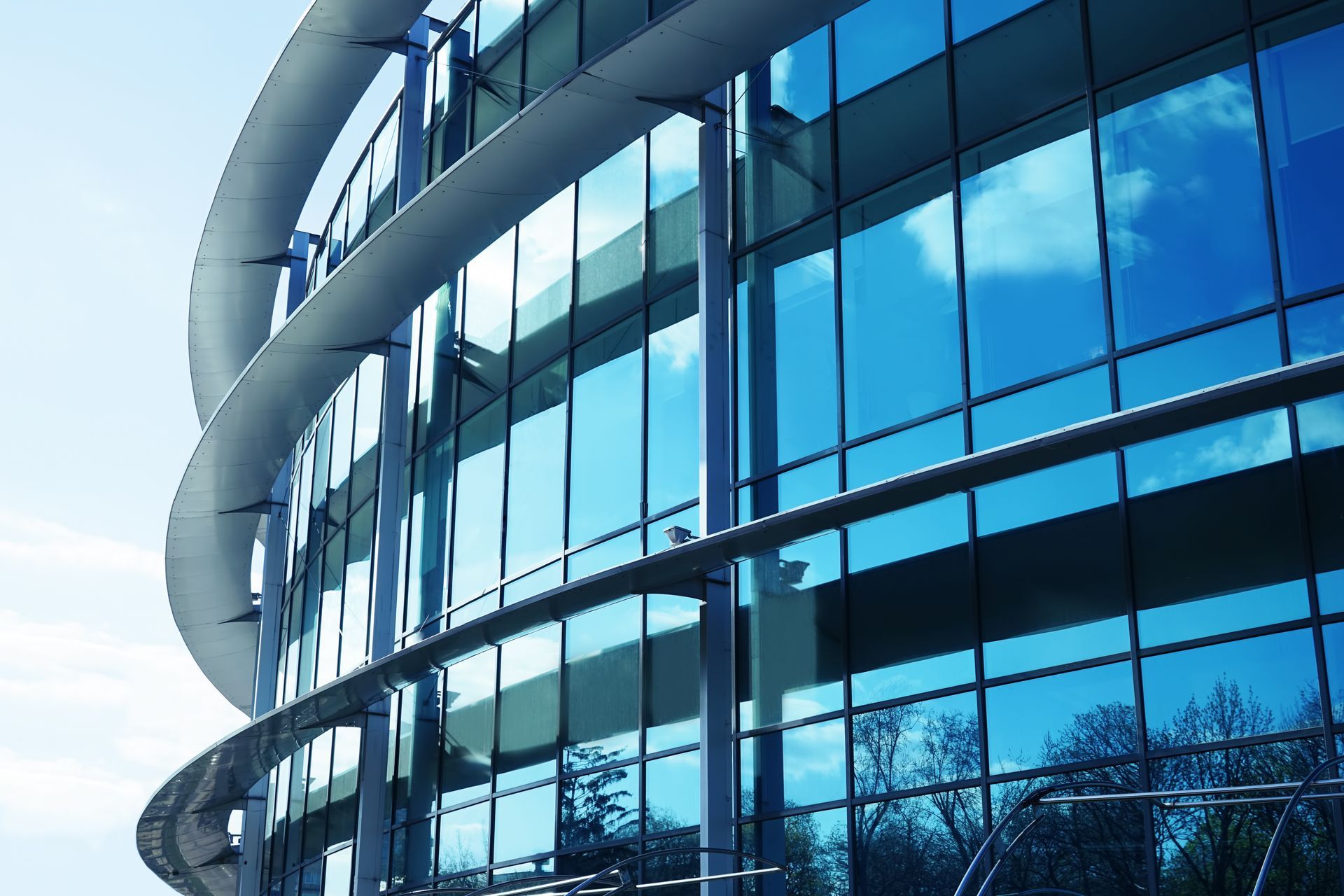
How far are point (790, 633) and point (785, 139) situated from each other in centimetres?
596

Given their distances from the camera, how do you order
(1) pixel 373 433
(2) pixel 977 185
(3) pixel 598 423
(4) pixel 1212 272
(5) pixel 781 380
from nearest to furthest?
(4) pixel 1212 272 < (2) pixel 977 185 < (5) pixel 781 380 < (3) pixel 598 423 < (1) pixel 373 433

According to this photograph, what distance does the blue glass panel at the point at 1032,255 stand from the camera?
1386 centimetres

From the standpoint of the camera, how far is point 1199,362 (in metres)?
12.9

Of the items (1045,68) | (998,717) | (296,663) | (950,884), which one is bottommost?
(950,884)

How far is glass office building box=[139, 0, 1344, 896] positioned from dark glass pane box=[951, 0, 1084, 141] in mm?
41

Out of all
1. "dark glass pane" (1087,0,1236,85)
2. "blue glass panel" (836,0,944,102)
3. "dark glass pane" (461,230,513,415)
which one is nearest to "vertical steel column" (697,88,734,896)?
"blue glass panel" (836,0,944,102)

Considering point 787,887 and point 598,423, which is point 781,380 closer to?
point 598,423

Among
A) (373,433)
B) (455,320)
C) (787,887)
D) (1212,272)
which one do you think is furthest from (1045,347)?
(373,433)

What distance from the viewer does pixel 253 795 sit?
93.9 ft

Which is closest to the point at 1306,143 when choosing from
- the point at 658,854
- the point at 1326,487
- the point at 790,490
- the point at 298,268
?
the point at 1326,487

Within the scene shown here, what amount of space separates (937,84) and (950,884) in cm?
829

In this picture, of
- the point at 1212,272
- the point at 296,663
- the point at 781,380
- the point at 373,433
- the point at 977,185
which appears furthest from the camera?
the point at 296,663

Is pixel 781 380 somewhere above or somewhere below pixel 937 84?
below

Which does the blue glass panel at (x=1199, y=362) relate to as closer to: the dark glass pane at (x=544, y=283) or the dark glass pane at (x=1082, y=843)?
the dark glass pane at (x=1082, y=843)
